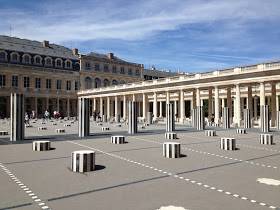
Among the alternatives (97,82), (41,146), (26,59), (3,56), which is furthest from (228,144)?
(97,82)

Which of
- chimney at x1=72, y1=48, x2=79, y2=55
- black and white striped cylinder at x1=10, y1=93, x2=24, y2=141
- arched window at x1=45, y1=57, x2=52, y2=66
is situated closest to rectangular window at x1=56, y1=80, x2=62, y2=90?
arched window at x1=45, y1=57, x2=52, y2=66

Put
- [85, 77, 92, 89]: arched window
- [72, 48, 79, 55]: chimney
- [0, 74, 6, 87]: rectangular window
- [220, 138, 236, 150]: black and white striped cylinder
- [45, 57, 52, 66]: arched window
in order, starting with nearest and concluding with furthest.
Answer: [220, 138, 236, 150]: black and white striped cylinder
[0, 74, 6, 87]: rectangular window
[45, 57, 52, 66]: arched window
[85, 77, 92, 89]: arched window
[72, 48, 79, 55]: chimney

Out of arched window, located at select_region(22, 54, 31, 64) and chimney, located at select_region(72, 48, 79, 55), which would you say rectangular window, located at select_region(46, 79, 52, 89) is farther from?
chimney, located at select_region(72, 48, 79, 55)

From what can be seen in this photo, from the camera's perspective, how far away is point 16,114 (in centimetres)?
2189

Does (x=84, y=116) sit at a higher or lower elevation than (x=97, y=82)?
lower

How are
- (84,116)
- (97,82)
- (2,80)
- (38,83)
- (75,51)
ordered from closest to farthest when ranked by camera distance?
(84,116) → (2,80) → (38,83) → (75,51) → (97,82)

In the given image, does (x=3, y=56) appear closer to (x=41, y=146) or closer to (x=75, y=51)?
(x=75, y=51)

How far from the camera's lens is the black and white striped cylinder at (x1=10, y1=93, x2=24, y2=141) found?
21844 mm

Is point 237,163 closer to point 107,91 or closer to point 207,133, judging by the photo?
point 207,133

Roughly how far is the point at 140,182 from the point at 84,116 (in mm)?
15916

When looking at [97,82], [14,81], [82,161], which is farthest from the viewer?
[97,82]

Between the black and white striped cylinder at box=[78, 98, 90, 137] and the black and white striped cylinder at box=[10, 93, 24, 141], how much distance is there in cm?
468

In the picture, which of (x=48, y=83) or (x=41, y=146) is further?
(x=48, y=83)

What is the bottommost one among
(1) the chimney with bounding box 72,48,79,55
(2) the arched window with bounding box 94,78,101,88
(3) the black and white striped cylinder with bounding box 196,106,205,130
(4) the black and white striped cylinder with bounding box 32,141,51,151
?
(4) the black and white striped cylinder with bounding box 32,141,51,151
